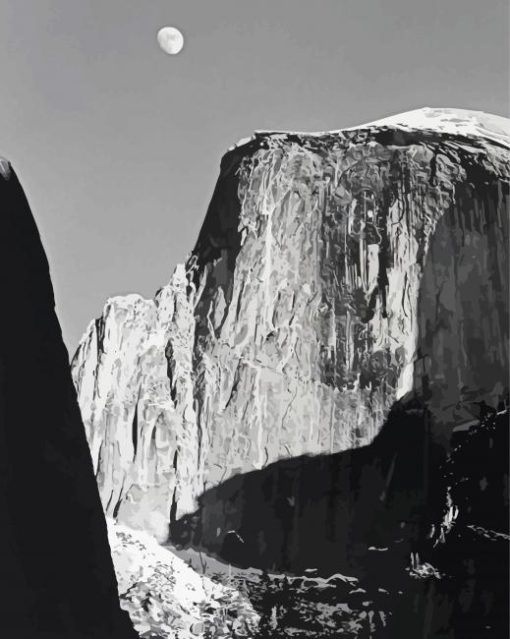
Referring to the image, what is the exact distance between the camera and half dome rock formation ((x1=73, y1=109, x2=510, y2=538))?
4805 mm

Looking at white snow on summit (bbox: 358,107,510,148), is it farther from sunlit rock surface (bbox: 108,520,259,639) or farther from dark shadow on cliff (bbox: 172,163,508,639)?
sunlit rock surface (bbox: 108,520,259,639)

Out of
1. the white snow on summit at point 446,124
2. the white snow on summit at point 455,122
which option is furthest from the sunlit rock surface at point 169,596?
the white snow on summit at point 455,122

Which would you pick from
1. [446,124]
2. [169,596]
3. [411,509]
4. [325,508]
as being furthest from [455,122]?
[169,596]

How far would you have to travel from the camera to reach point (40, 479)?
3.66 metres

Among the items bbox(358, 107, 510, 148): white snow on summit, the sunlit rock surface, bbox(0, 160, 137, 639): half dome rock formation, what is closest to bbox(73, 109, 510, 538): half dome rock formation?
bbox(358, 107, 510, 148): white snow on summit

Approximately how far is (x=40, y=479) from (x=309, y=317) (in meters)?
2.20

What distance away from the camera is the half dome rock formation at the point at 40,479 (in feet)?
11.5

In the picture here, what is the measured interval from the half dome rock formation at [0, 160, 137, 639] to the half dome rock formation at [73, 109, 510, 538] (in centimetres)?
59

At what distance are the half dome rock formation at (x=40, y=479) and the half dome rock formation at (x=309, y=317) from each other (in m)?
0.59

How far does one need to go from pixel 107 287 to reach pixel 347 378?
1650 mm

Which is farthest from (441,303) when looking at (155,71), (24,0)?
(24,0)

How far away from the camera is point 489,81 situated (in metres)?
5.08

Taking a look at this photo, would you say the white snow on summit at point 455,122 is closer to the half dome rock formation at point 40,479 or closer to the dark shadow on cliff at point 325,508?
the dark shadow on cliff at point 325,508

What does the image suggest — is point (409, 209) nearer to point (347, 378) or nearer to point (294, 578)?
point (347, 378)
